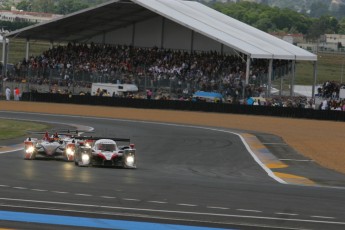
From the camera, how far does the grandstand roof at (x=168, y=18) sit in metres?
61.0

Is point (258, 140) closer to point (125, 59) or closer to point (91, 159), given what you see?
point (91, 159)

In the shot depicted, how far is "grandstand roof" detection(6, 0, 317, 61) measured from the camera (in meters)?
61.0

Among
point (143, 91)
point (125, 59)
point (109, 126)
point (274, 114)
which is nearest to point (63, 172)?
point (109, 126)

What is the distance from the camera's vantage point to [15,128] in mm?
38688

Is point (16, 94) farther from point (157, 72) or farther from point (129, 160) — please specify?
point (129, 160)

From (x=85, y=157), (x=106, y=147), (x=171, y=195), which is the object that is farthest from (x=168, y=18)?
(x=171, y=195)

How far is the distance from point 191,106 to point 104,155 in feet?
111

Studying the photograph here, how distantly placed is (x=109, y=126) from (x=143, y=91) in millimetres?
17782

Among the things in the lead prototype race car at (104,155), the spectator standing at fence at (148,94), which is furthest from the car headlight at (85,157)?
the spectator standing at fence at (148,94)

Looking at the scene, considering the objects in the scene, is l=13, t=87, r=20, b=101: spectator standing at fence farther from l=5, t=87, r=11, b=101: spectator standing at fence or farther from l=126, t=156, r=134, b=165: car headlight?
l=126, t=156, r=134, b=165: car headlight

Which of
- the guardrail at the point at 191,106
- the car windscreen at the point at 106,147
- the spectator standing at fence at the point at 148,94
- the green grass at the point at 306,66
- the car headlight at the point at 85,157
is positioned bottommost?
the car headlight at the point at 85,157

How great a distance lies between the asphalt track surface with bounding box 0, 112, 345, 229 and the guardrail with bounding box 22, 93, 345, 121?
26095 millimetres

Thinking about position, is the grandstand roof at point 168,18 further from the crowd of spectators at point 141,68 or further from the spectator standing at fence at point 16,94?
the spectator standing at fence at point 16,94

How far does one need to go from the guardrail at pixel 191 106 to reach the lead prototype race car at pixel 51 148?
101 feet
